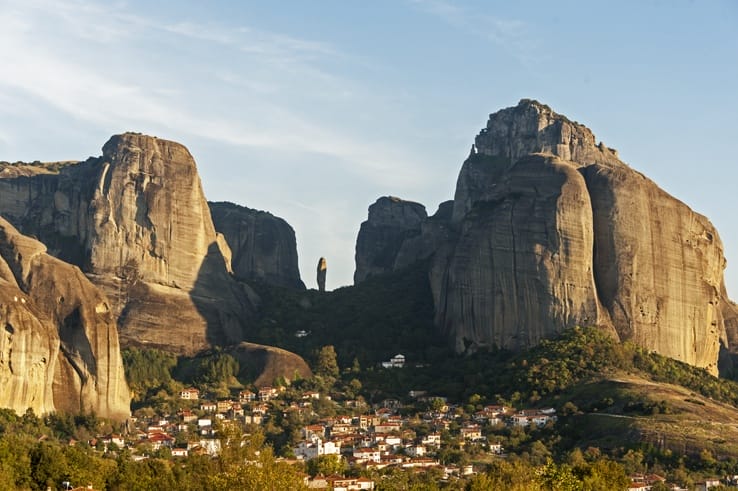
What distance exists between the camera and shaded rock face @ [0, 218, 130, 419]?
138 meters

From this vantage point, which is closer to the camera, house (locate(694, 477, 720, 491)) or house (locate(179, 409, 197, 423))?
house (locate(694, 477, 720, 491))

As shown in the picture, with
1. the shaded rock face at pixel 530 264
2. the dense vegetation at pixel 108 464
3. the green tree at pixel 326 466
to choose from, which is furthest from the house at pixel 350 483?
the shaded rock face at pixel 530 264

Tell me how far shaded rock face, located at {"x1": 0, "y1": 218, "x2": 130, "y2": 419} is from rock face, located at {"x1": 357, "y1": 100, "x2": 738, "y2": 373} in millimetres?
36414

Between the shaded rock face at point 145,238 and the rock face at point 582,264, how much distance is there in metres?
26.3

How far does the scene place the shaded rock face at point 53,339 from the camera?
137875 mm

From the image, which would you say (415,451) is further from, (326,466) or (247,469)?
(247,469)

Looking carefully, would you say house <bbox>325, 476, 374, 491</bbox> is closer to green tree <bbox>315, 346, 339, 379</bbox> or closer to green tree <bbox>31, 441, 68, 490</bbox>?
green tree <bbox>31, 441, 68, 490</bbox>

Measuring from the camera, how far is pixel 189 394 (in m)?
153

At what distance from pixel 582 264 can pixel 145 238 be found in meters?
45.3

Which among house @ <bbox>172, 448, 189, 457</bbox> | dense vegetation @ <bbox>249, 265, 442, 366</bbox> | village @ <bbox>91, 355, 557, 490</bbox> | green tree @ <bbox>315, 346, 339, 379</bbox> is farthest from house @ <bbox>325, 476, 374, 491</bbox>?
dense vegetation @ <bbox>249, 265, 442, 366</bbox>

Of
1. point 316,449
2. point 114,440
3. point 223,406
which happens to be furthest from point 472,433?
point 114,440

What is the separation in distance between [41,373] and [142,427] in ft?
33.9

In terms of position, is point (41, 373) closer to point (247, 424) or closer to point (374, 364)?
point (247, 424)

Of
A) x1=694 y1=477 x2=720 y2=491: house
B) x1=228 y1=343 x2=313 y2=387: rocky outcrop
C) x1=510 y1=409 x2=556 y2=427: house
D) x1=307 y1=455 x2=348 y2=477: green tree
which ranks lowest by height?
x1=694 y1=477 x2=720 y2=491: house
